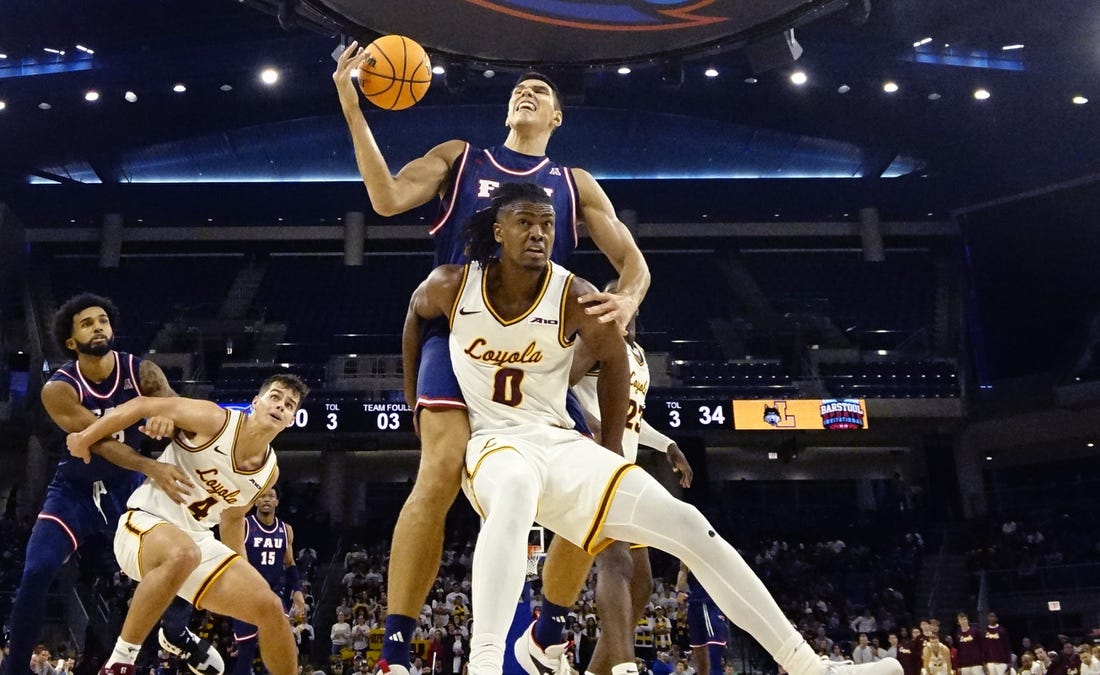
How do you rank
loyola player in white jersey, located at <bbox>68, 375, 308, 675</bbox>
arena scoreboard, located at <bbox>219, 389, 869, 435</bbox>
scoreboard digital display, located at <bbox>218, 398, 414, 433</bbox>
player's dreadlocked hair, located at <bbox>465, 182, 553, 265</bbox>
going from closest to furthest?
player's dreadlocked hair, located at <bbox>465, 182, 553, 265</bbox>, loyola player in white jersey, located at <bbox>68, 375, 308, 675</bbox>, scoreboard digital display, located at <bbox>218, 398, 414, 433</bbox>, arena scoreboard, located at <bbox>219, 389, 869, 435</bbox>

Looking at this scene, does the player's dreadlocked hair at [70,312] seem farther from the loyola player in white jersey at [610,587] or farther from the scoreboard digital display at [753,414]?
the scoreboard digital display at [753,414]

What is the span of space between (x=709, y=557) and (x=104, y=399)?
12.1 feet

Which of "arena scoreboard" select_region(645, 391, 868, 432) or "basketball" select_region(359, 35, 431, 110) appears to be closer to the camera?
"basketball" select_region(359, 35, 431, 110)

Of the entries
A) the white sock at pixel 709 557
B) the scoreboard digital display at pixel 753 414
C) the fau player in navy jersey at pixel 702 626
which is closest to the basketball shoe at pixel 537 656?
the white sock at pixel 709 557

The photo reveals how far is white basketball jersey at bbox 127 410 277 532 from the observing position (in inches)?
203

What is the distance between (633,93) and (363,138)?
63.0 feet

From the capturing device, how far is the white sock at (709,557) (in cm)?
306

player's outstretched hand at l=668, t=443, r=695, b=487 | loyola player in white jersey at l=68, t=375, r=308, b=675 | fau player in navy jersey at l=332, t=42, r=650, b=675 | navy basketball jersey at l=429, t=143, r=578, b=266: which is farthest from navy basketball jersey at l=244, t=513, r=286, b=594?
navy basketball jersey at l=429, t=143, r=578, b=266

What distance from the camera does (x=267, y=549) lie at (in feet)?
28.2

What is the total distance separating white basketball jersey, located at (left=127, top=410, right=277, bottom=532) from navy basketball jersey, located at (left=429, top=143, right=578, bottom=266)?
170 centimetres

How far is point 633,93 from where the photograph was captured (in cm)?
2236

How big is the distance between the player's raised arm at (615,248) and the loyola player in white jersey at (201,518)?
1.93 metres

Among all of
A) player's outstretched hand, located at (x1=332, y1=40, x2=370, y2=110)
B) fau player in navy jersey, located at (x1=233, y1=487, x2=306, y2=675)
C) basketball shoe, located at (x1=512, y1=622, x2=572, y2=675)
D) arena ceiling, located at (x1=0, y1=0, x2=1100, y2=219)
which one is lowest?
basketball shoe, located at (x1=512, y1=622, x2=572, y2=675)

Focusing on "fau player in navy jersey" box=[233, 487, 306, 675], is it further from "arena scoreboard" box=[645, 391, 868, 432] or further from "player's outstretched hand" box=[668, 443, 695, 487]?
"arena scoreboard" box=[645, 391, 868, 432]
